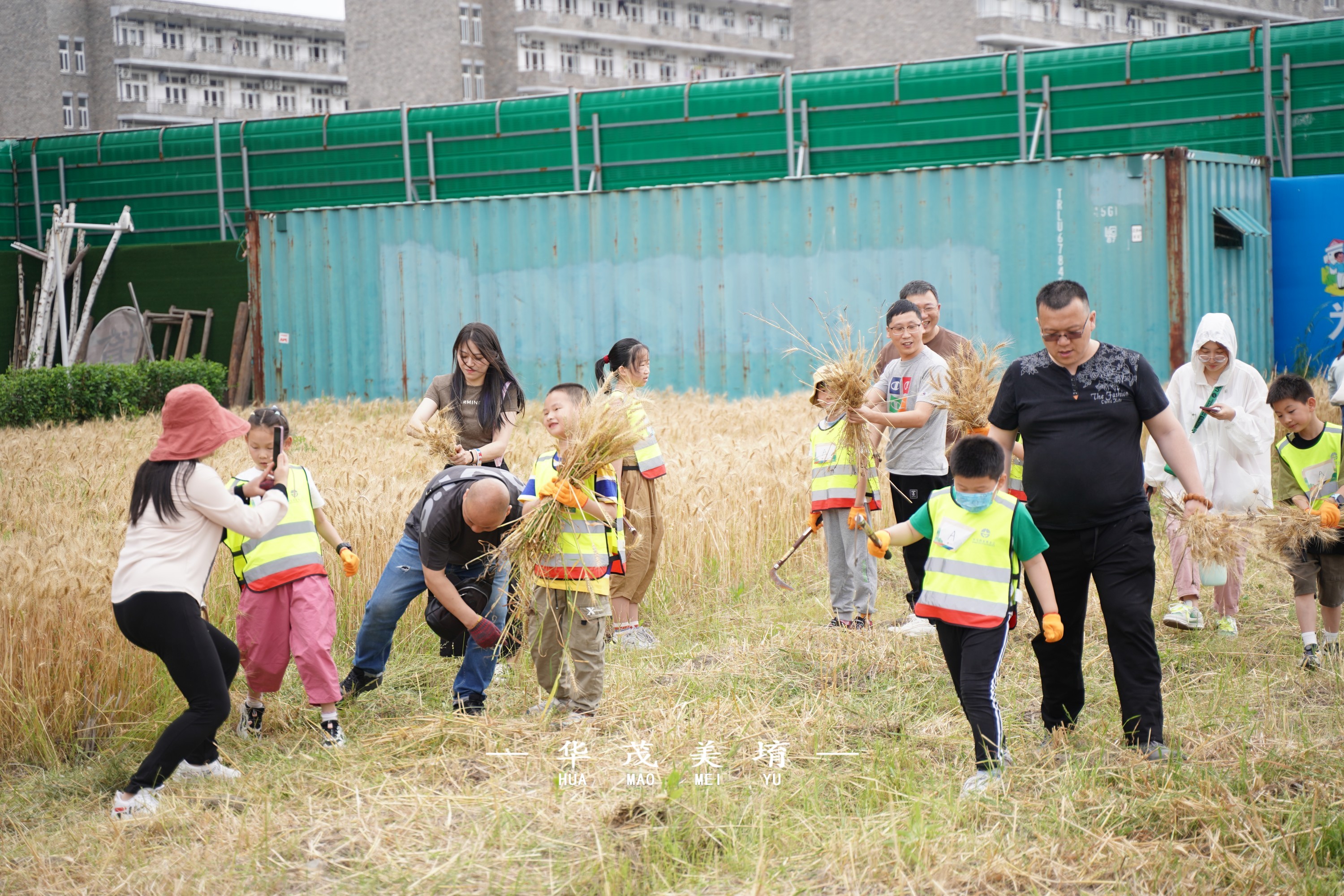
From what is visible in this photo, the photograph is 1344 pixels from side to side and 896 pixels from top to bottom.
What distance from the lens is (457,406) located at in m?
5.95

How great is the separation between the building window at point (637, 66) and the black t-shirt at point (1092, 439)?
6082 cm

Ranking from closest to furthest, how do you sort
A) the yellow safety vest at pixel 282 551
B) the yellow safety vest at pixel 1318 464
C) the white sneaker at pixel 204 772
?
1. the white sneaker at pixel 204 772
2. the yellow safety vest at pixel 282 551
3. the yellow safety vest at pixel 1318 464

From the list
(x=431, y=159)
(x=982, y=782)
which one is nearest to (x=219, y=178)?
(x=431, y=159)

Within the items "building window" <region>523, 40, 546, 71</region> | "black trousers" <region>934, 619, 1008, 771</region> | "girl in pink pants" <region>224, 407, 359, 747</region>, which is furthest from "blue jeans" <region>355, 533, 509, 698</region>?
"building window" <region>523, 40, 546, 71</region>

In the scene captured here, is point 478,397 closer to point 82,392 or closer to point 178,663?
point 178,663

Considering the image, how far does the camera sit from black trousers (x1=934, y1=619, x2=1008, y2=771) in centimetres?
393

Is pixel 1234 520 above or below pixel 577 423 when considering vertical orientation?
below

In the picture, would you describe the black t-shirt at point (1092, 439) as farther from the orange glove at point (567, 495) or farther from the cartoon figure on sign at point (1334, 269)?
the cartoon figure on sign at point (1334, 269)

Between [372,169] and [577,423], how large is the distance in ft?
59.9

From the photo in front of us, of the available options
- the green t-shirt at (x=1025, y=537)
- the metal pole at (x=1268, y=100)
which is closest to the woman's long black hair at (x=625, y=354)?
the green t-shirt at (x=1025, y=537)

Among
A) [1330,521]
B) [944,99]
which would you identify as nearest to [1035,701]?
[1330,521]

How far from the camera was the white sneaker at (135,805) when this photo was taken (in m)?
3.90

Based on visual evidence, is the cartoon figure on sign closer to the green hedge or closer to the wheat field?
the wheat field

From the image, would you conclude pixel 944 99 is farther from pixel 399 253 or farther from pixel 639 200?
pixel 399 253
